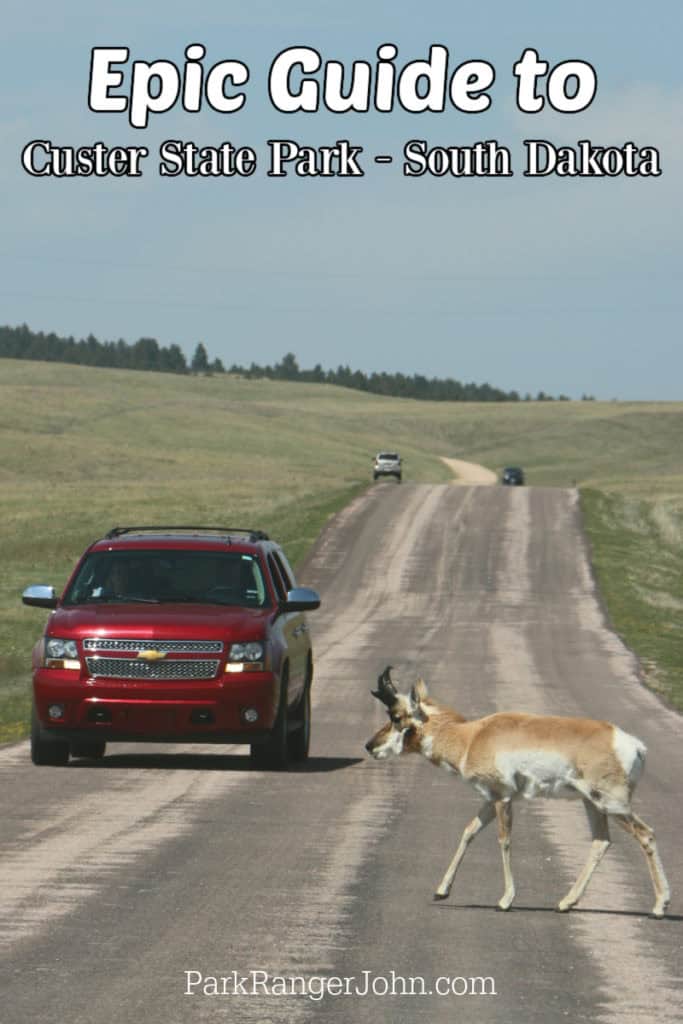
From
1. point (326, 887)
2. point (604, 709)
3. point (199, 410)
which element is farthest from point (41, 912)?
point (199, 410)

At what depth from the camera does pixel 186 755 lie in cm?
2011

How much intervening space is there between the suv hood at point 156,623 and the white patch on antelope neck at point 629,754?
709 cm

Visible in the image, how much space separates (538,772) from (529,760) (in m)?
0.08

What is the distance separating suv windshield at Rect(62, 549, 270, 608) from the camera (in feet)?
60.0

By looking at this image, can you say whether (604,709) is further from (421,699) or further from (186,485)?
(186,485)

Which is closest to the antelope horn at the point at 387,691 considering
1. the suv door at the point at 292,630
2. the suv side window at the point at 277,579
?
the suv door at the point at 292,630

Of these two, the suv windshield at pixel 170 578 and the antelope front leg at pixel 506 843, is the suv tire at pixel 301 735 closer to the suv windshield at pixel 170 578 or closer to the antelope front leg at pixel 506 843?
the suv windshield at pixel 170 578

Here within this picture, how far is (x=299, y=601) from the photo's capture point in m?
18.1

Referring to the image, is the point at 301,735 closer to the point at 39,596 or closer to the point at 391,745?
the point at 39,596

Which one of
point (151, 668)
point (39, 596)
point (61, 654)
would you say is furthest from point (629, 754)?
point (39, 596)

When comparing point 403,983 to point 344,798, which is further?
point 344,798

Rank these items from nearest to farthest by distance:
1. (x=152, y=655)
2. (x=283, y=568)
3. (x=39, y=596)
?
(x=152, y=655) → (x=39, y=596) → (x=283, y=568)

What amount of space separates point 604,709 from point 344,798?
11.9 meters

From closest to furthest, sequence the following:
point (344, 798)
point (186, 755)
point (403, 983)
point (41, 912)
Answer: point (403, 983), point (41, 912), point (344, 798), point (186, 755)
